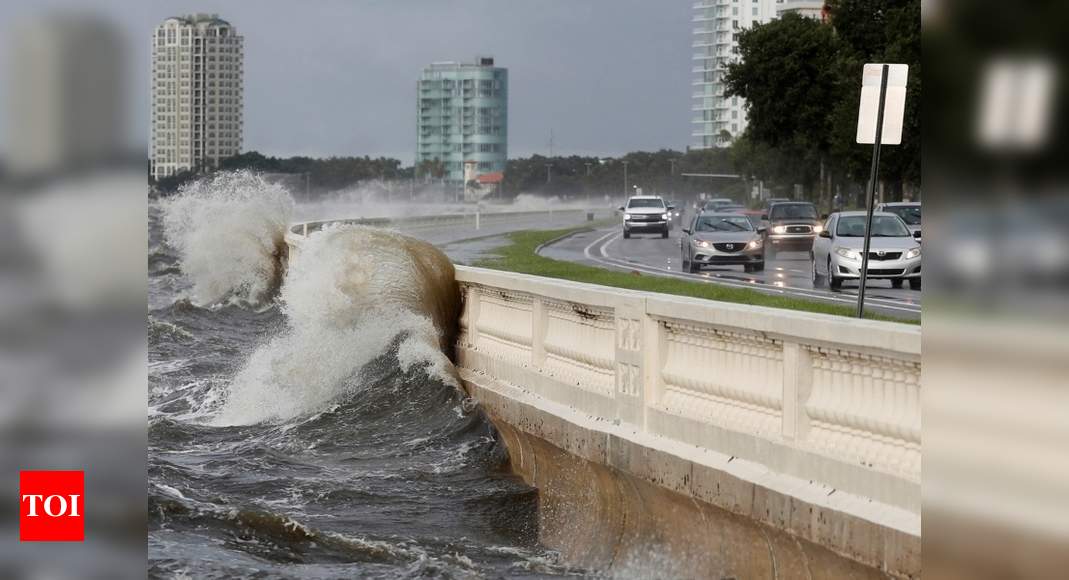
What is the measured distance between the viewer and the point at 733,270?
4094cm

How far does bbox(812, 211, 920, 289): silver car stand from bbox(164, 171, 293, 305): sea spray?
15.1m

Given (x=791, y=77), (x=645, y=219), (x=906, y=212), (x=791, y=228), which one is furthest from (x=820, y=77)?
(x=906, y=212)

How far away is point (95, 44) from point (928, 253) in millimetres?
904

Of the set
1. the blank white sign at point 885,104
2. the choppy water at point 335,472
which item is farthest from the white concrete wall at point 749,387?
the blank white sign at point 885,104

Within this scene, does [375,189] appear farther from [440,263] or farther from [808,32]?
[440,263]

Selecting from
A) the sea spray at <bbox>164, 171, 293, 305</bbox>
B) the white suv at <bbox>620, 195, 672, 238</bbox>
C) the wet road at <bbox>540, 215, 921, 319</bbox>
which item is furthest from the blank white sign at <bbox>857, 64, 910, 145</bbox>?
the white suv at <bbox>620, 195, 672, 238</bbox>

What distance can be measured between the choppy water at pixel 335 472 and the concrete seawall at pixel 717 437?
525mm

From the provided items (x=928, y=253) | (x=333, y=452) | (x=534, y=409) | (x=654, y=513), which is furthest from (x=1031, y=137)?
(x=333, y=452)

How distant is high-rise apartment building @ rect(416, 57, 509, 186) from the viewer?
5276 inches

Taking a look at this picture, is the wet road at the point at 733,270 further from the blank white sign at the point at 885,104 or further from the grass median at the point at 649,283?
the blank white sign at the point at 885,104

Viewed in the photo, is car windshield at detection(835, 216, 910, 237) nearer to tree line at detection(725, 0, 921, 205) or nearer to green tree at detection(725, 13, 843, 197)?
tree line at detection(725, 0, 921, 205)

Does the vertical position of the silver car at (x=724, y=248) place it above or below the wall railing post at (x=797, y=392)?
below

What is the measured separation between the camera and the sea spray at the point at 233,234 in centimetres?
4069

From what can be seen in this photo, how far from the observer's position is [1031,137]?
1342 mm
